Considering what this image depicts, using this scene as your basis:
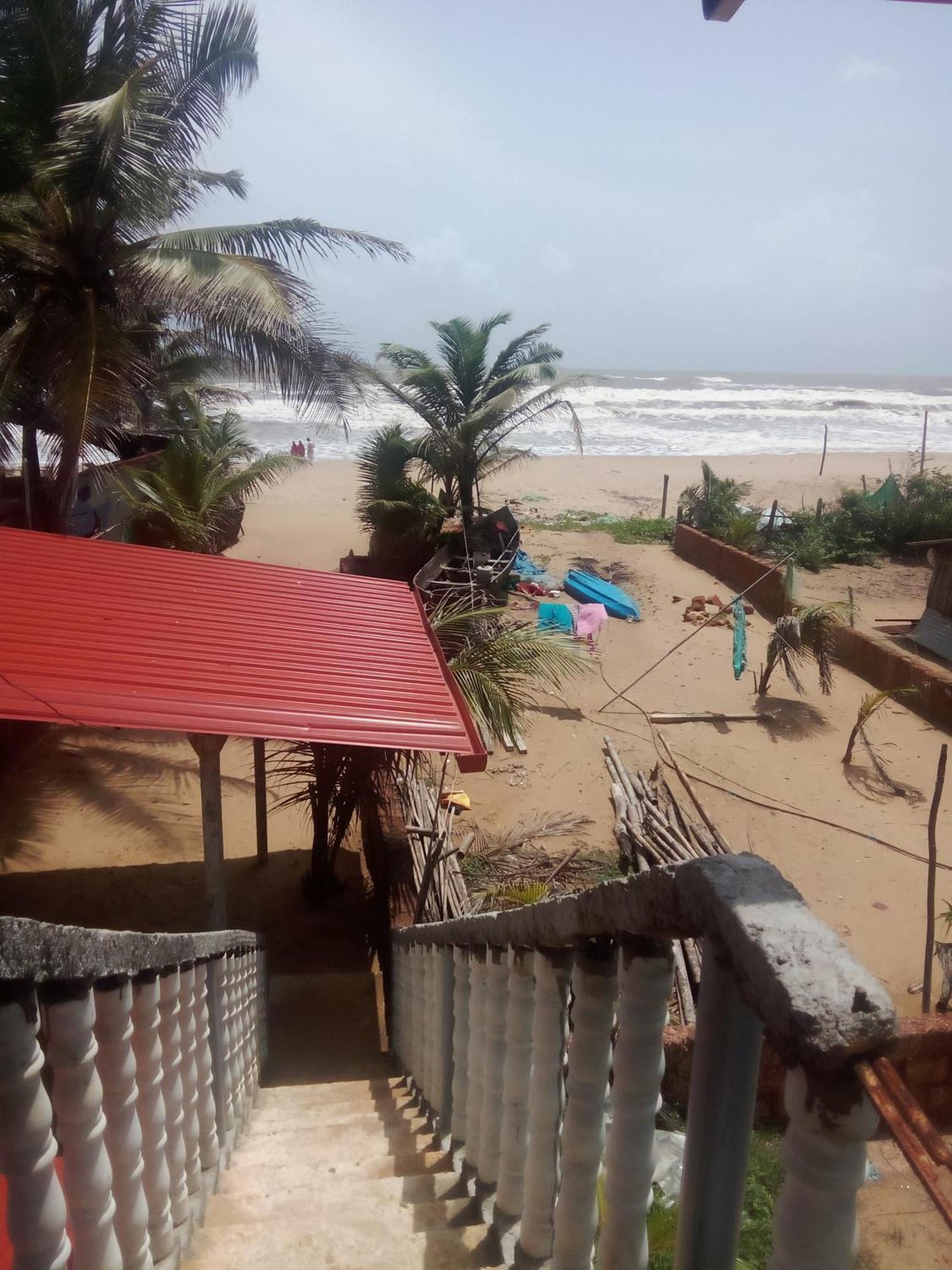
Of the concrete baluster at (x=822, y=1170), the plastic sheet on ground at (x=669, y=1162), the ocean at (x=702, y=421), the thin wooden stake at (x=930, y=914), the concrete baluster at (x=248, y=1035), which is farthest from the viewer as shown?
the ocean at (x=702, y=421)

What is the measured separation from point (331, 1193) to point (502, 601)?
11243 millimetres

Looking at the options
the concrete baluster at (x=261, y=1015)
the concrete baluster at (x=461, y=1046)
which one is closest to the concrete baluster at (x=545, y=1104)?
the concrete baluster at (x=461, y=1046)

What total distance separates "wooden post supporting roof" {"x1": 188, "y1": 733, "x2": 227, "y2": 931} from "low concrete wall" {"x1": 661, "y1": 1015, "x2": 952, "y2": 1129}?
272cm

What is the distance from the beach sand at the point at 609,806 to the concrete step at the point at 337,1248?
391 cm

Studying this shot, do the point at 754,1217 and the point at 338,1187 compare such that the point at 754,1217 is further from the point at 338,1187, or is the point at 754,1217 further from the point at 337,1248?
the point at 337,1248

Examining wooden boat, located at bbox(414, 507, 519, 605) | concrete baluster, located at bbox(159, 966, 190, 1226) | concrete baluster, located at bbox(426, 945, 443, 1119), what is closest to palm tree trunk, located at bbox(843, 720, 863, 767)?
wooden boat, located at bbox(414, 507, 519, 605)

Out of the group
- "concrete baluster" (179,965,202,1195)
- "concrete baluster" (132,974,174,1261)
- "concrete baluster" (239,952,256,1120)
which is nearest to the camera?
"concrete baluster" (132,974,174,1261)

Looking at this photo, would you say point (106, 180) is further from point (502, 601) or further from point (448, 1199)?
point (448, 1199)

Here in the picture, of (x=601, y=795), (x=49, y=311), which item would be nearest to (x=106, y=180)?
(x=49, y=311)

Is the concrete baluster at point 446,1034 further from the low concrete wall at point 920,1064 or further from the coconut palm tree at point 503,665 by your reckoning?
the coconut palm tree at point 503,665

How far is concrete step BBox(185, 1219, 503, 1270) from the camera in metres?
1.69

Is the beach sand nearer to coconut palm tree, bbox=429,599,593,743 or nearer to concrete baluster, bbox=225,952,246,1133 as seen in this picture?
coconut palm tree, bbox=429,599,593,743

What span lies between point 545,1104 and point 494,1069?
41 cm

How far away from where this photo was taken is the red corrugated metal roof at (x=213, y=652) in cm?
352
